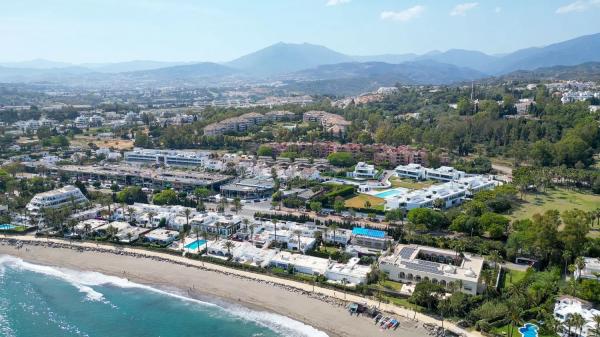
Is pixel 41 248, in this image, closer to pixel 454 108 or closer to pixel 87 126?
pixel 87 126

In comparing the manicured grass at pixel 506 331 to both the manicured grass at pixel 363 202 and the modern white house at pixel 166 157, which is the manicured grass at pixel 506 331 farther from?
the modern white house at pixel 166 157

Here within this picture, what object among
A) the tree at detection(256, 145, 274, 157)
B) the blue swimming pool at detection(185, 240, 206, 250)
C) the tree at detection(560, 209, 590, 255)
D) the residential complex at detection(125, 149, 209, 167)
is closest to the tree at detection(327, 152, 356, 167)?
the tree at detection(256, 145, 274, 157)

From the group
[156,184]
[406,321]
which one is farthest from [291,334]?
[156,184]

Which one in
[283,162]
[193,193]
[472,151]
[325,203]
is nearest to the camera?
[325,203]

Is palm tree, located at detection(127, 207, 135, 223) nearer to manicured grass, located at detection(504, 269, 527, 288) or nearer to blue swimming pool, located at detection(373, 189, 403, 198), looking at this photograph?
blue swimming pool, located at detection(373, 189, 403, 198)

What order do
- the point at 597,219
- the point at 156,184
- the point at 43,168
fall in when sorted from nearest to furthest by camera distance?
the point at 597,219 < the point at 156,184 < the point at 43,168

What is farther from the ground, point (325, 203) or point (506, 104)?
point (506, 104)
